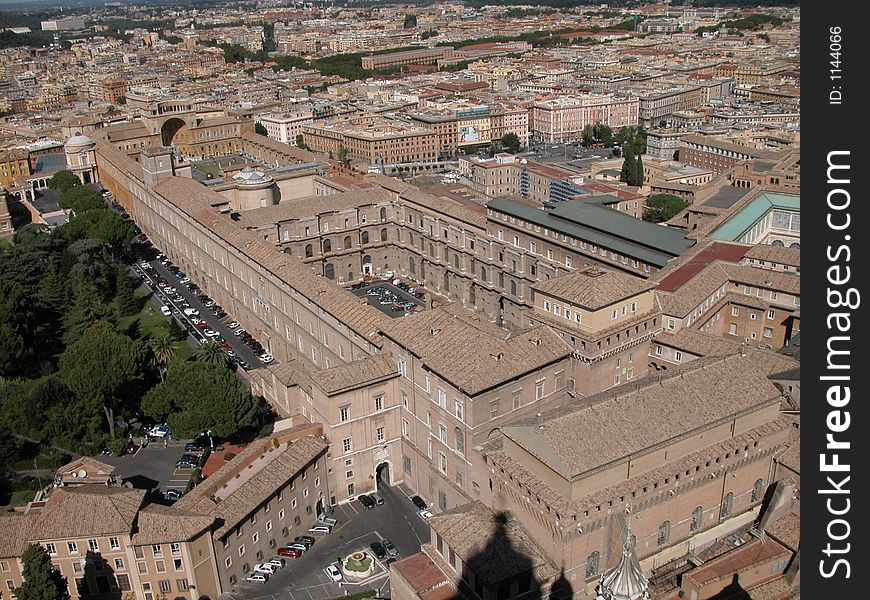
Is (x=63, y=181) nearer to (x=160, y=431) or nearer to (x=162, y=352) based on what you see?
(x=162, y=352)

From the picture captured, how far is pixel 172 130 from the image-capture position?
189 metres

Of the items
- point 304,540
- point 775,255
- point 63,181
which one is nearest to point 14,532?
point 304,540

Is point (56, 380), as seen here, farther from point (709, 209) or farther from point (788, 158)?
point (788, 158)

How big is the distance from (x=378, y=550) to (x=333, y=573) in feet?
12.7

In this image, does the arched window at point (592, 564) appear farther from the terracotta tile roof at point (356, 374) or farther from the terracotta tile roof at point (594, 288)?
the terracotta tile roof at point (356, 374)

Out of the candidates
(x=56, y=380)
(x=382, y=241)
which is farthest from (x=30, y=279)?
(x=382, y=241)

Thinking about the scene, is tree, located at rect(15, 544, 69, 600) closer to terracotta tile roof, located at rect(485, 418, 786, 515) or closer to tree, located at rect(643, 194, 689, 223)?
terracotta tile roof, located at rect(485, 418, 786, 515)

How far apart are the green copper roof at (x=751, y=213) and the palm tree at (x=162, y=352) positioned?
5888cm

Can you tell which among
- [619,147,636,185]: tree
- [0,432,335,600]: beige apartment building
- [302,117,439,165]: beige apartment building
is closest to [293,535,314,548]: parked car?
[0,432,335,600]: beige apartment building

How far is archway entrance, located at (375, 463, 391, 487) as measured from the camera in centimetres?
6806

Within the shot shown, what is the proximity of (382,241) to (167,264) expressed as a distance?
3504 centimetres

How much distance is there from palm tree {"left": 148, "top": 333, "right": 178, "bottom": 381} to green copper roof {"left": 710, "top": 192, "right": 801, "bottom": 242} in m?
58.9

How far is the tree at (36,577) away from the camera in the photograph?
164 ft

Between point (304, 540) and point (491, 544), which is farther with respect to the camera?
point (304, 540)
